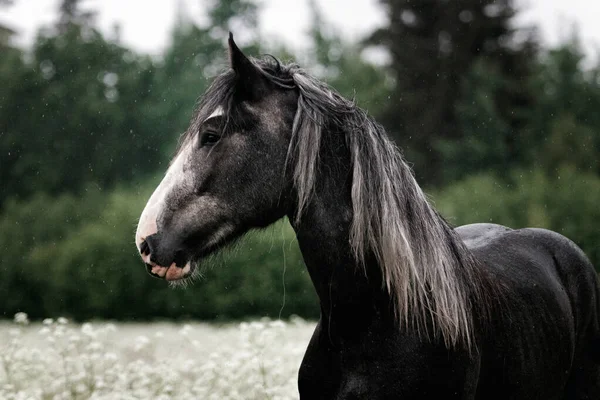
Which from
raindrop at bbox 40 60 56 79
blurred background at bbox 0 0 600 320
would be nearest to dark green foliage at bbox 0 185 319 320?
blurred background at bbox 0 0 600 320

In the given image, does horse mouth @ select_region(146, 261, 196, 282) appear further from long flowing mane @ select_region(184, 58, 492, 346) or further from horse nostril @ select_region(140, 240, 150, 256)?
long flowing mane @ select_region(184, 58, 492, 346)

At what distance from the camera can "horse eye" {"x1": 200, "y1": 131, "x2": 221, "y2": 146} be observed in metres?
3.86

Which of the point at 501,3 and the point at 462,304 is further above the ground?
the point at 501,3

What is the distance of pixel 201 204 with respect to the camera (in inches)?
149

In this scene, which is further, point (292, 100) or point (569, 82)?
point (569, 82)

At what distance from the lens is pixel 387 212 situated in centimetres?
372

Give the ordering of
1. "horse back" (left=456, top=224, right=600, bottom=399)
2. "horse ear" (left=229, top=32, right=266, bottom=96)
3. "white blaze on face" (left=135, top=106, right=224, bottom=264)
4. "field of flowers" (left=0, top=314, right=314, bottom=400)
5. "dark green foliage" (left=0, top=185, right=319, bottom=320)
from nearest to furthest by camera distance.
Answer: "white blaze on face" (left=135, top=106, right=224, bottom=264) → "horse ear" (left=229, top=32, right=266, bottom=96) → "horse back" (left=456, top=224, right=600, bottom=399) → "field of flowers" (left=0, top=314, right=314, bottom=400) → "dark green foliage" (left=0, top=185, right=319, bottom=320)

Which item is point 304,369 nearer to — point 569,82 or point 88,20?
point 569,82

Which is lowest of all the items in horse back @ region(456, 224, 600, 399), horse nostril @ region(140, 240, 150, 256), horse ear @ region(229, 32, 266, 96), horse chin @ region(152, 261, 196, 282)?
horse back @ region(456, 224, 600, 399)

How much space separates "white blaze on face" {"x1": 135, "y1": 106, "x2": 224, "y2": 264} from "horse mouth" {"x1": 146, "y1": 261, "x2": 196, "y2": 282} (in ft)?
0.17

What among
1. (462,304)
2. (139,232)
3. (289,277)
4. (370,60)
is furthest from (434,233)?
(370,60)

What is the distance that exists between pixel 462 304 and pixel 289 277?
14.2m

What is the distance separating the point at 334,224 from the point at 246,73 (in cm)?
82

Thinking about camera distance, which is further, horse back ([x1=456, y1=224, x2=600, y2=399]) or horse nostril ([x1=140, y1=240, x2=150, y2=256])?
horse back ([x1=456, y1=224, x2=600, y2=399])
